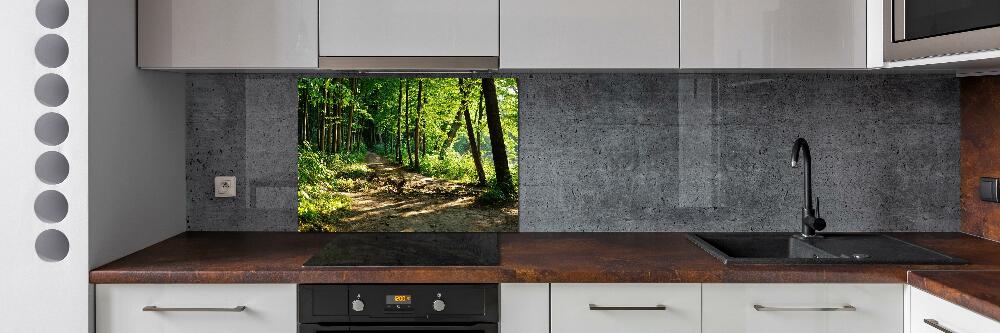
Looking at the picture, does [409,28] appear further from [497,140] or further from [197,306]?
Result: [197,306]

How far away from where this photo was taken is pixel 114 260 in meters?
2.04

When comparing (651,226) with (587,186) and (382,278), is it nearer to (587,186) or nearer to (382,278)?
(587,186)

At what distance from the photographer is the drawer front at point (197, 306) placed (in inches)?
75.6

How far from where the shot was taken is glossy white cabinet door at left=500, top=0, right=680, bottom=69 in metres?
2.18

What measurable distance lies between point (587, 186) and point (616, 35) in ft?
2.01

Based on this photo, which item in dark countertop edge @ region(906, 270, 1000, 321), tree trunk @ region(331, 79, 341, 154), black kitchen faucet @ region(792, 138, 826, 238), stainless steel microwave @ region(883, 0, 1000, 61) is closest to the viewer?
dark countertop edge @ region(906, 270, 1000, 321)

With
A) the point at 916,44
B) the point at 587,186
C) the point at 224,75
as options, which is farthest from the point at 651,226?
the point at 224,75
